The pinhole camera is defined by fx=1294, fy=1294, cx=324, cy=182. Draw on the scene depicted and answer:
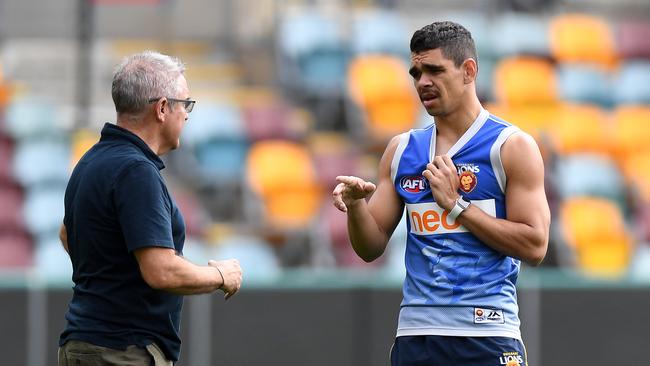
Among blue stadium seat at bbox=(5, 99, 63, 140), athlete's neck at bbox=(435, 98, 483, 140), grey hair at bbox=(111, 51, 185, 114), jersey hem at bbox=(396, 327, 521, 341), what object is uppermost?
blue stadium seat at bbox=(5, 99, 63, 140)

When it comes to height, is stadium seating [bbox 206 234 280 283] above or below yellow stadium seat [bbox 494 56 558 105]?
below

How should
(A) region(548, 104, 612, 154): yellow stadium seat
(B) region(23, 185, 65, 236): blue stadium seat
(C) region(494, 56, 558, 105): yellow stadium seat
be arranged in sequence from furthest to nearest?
1. (C) region(494, 56, 558, 105): yellow stadium seat
2. (A) region(548, 104, 612, 154): yellow stadium seat
3. (B) region(23, 185, 65, 236): blue stadium seat

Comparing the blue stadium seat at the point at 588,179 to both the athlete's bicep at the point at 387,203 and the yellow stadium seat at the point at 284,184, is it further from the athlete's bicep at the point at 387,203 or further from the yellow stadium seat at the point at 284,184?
the athlete's bicep at the point at 387,203

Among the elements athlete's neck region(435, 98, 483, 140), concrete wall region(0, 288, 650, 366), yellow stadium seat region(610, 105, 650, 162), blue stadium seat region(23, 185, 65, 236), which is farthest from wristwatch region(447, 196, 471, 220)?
yellow stadium seat region(610, 105, 650, 162)

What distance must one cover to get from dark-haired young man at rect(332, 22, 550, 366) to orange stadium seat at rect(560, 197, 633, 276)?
7122 millimetres

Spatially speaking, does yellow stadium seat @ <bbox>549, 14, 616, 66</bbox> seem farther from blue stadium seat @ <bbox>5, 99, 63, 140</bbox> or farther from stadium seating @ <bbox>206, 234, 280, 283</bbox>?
blue stadium seat @ <bbox>5, 99, 63, 140</bbox>

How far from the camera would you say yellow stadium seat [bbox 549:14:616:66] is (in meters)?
14.3

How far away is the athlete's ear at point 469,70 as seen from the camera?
16.5 ft

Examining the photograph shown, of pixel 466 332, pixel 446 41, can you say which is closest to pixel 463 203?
pixel 466 332

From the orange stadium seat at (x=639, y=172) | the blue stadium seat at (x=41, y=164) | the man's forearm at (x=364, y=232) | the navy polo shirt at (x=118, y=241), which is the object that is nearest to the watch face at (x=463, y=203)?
the man's forearm at (x=364, y=232)

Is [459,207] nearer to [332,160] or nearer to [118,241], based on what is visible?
[118,241]

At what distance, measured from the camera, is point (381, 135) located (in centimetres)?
1252

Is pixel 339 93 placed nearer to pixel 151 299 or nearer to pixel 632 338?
pixel 632 338

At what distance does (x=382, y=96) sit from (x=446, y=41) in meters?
7.77
